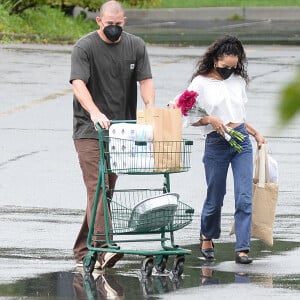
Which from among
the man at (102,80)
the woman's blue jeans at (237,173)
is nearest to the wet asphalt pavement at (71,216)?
the woman's blue jeans at (237,173)

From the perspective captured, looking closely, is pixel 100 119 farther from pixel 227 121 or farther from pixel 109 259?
pixel 227 121

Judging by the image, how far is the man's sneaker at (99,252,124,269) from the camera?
7328 mm

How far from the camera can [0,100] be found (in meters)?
17.4

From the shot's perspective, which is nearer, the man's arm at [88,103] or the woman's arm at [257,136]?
the man's arm at [88,103]

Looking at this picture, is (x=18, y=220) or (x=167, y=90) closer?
(x=18, y=220)

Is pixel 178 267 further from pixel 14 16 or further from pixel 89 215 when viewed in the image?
pixel 14 16

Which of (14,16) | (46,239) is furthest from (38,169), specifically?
(14,16)

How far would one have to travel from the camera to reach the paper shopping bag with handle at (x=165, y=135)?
6.87m

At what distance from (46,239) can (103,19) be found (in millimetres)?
2030

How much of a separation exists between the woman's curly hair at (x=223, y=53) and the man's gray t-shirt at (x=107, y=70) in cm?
61

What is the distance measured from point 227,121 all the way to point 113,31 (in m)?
1.12

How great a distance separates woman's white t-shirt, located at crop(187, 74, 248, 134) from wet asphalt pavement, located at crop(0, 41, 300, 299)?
0.71 meters

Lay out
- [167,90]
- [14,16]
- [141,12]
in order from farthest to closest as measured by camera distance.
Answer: [141,12] < [14,16] < [167,90]

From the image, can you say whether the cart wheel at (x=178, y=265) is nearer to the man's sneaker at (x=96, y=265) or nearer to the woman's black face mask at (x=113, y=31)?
the man's sneaker at (x=96, y=265)
